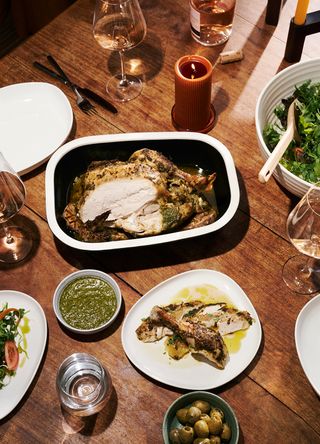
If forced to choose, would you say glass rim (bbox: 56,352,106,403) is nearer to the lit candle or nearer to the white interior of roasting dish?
the white interior of roasting dish

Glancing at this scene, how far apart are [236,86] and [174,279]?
80 centimetres

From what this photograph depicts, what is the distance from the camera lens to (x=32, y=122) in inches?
80.4

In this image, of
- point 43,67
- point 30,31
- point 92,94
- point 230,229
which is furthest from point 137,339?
point 30,31

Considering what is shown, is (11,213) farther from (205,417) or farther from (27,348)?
(205,417)

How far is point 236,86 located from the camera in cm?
209

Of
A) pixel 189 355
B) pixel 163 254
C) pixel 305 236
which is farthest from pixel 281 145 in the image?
pixel 189 355

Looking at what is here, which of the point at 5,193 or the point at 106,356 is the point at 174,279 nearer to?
the point at 106,356

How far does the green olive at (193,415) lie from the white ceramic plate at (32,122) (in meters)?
0.93

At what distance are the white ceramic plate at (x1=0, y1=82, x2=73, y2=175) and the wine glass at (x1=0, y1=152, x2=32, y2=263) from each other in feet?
Result: 0.71

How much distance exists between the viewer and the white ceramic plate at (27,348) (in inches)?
60.1

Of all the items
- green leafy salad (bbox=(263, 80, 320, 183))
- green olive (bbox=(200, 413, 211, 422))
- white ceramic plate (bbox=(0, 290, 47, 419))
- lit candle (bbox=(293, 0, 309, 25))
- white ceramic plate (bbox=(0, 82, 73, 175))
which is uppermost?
lit candle (bbox=(293, 0, 309, 25))

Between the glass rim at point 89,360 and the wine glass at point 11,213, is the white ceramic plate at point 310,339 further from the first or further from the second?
the wine glass at point 11,213

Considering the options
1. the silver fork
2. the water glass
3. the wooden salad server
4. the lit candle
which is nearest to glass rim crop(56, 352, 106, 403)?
the water glass

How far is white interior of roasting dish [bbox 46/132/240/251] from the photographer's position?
174cm
